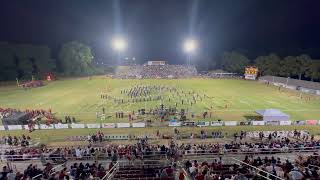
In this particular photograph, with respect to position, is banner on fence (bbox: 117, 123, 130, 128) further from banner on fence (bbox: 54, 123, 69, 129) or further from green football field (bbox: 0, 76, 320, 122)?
banner on fence (bbox: 54, 123, 69, 129)

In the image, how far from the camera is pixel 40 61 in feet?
375

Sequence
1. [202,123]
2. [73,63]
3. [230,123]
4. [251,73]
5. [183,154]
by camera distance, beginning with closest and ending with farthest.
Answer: [183,154] → [202,123] → [230,123] → [251,73] → [73,63]

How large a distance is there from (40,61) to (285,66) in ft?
294

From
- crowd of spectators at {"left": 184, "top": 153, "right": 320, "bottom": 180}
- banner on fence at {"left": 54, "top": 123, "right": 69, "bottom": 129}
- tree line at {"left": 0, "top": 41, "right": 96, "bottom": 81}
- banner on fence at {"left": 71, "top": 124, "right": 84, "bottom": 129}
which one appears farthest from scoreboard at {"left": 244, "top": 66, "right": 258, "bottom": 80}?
crowd of spectators at {"left": 184, "top": 153, "right": 320, "bottom": 180}

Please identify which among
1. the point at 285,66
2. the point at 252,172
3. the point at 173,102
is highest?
the point at 285,66

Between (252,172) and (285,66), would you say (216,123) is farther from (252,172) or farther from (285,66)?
(285,66)

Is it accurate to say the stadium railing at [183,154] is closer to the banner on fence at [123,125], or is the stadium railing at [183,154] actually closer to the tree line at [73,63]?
the banner on fence at [123,125]

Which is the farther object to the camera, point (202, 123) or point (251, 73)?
point (251, 73)

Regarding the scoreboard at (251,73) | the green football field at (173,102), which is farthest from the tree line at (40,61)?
the scoreboard at (251,73)

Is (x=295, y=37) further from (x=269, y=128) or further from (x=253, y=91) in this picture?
(x=269, y=128)

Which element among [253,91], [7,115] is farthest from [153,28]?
[7,115]

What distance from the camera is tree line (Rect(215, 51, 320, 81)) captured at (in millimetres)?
90081

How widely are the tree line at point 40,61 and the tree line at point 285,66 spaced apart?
59354 mm

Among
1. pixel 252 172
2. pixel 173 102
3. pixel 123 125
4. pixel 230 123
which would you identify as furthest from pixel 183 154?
pixel 173 102
